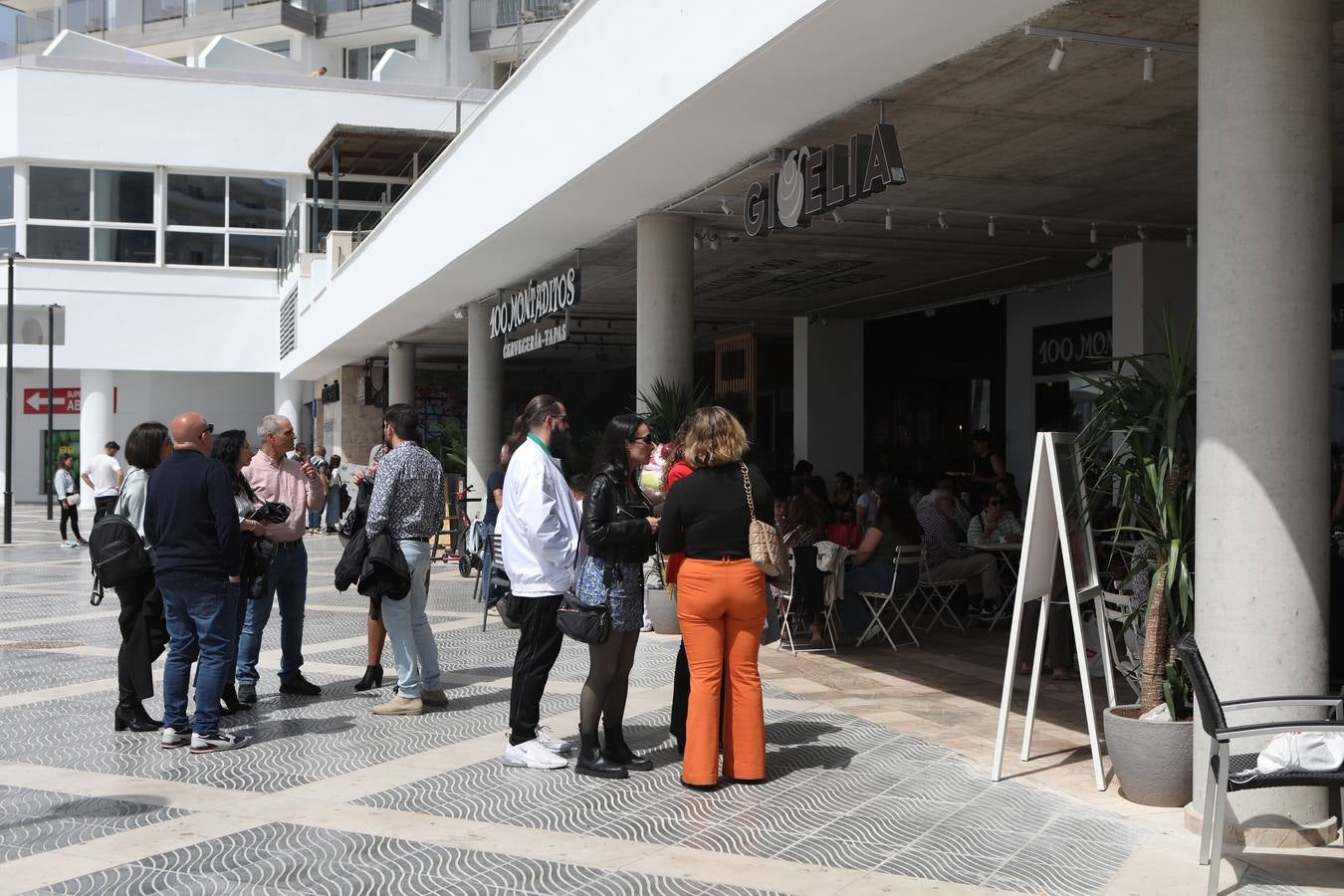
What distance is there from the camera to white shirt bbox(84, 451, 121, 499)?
18.1m

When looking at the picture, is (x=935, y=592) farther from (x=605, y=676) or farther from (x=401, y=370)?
(x=401, y=370)

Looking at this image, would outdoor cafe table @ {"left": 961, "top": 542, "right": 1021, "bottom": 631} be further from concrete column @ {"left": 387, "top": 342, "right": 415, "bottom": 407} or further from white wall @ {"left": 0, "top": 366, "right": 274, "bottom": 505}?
white wall @ {"left": 0, "top": 366, "right": 274, "bottom": 505}

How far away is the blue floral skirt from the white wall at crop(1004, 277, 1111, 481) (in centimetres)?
1219

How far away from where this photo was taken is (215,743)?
638 centimetres

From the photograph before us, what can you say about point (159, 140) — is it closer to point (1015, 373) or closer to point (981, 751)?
point (1015, 373)

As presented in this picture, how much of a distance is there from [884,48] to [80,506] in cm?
3061

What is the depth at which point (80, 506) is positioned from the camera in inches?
Result: 1288

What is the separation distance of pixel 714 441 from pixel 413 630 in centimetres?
255

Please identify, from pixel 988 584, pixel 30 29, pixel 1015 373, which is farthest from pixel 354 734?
pixel 30 29

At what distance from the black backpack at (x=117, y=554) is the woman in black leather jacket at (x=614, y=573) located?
250 centimetres

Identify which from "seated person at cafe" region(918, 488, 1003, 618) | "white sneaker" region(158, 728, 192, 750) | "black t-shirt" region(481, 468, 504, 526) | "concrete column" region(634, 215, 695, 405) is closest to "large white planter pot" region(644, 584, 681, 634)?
"black t-shirt" region(481, 468, 504, 526)

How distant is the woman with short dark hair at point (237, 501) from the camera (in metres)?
6.98

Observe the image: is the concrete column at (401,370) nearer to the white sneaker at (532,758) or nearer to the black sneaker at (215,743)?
the black sneaker at (215,743)

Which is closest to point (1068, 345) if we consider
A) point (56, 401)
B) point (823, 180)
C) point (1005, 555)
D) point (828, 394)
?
point (828, 394)
